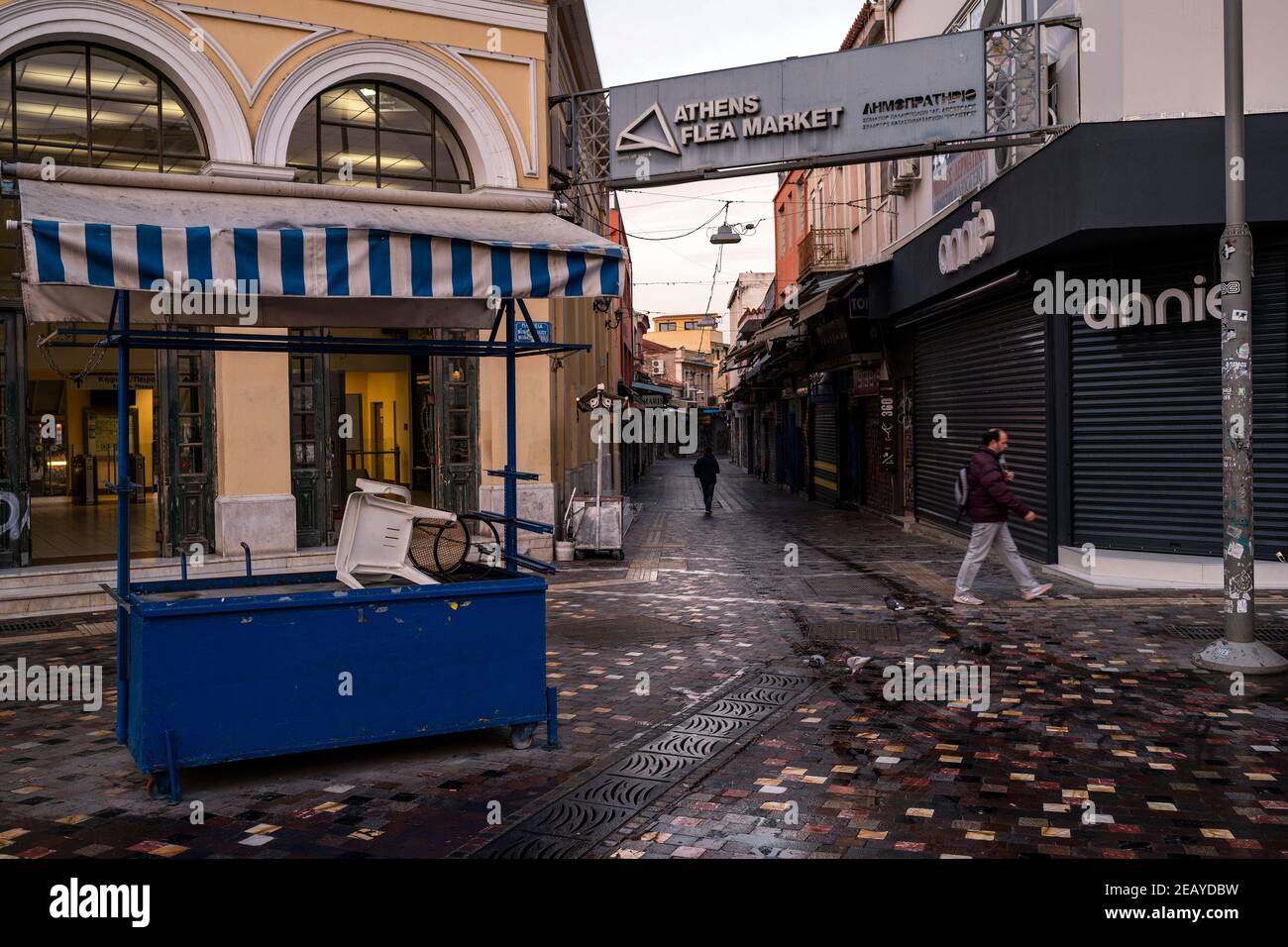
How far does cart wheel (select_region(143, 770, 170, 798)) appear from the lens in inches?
215

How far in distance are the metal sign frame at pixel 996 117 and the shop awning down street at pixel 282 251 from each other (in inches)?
299

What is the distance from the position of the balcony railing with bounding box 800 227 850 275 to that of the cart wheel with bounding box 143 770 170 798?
871 inches

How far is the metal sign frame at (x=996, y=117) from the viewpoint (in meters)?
12.5

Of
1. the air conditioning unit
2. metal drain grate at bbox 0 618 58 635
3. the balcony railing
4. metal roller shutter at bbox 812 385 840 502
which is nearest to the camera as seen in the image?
metal drain grate at bbox 0 618 58 635

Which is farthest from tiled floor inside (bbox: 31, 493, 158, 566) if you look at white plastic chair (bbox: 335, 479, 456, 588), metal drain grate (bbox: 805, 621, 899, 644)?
metal drain grate (bbox: 805, 621, 899, 644)

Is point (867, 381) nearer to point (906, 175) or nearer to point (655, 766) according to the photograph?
point (906, 175)

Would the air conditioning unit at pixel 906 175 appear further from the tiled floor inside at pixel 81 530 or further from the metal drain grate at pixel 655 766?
the metal drain grate at pixel 655 766

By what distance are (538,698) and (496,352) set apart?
2286mm

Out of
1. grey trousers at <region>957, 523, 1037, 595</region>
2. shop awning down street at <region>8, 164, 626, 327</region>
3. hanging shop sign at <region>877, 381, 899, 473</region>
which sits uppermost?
shop awning down street at <region>8, 164, 626, 327</region>

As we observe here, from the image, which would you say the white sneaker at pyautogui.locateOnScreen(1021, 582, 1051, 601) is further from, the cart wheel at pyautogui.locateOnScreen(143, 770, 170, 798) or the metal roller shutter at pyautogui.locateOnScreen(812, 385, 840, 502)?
the metal roller shutter at pyautogui.locateOnScreen(812, 385, 840, 502)

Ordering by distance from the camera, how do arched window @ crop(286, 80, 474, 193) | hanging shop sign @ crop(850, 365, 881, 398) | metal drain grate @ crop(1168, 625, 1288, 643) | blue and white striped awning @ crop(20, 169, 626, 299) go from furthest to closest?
hanging shop sign @ crop(850, 365, 881, 398), arched window @ crop(286, 80, 474, 193), metal drain grate @ crop(1168, 625, 1288, 643), blue and white striped awning @ crop(20, 169, 626, 299)

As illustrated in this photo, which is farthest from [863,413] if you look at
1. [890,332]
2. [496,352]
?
[496,352]

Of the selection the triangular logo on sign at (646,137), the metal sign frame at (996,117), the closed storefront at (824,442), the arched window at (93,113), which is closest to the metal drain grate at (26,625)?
the arched window at (93,113)

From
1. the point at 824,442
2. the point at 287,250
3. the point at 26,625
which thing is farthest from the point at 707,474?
the point at 287,250
